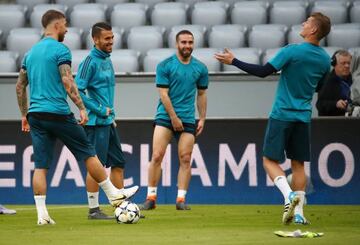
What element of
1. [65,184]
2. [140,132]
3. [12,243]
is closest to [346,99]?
[140,132]

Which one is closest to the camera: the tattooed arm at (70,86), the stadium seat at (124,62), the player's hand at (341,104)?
the tattooed arm at (70,86)

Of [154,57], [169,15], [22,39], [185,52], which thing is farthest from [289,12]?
[185,52]

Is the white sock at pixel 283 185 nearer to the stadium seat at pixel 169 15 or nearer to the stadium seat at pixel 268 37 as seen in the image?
the stadium seat at pixel 268 37

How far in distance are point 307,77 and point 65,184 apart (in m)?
5.47

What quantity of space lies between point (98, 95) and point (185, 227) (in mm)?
1986

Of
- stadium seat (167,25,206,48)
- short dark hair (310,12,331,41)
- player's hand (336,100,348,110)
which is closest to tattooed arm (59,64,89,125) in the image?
short dark hair (310,12,331,41)

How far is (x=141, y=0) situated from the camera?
20734 millimetres

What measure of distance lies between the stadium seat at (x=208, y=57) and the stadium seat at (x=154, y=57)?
0.40m

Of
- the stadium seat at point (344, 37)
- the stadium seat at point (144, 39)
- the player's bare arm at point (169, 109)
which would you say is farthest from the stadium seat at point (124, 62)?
the player's bare arm at point (169, 109)

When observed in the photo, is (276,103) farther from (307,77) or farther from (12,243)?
(12,243)

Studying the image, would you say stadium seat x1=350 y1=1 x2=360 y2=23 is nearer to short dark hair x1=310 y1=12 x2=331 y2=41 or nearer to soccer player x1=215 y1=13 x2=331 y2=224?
soccer player x1=215 y1=13 x2=331 y2=224

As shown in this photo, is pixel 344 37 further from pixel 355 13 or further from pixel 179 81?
pixel 179 81

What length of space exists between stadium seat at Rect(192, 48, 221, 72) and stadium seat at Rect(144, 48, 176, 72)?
40 centimetres

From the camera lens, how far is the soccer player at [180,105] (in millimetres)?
14102
